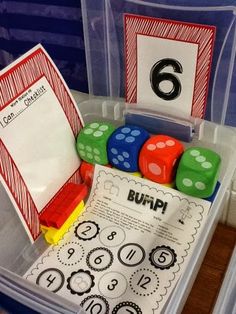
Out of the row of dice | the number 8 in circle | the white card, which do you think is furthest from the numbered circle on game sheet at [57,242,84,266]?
the number 8 in circle

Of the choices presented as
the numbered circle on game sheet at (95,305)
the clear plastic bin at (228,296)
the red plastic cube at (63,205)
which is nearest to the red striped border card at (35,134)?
the red plastic cube at (63,205)

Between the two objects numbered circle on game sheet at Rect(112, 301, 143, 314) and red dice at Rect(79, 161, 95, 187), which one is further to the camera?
red dice at Rect(79, 161, 95, 187)

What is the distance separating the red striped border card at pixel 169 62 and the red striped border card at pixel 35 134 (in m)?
0.10

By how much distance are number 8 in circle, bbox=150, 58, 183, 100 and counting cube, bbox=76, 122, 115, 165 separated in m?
0.08

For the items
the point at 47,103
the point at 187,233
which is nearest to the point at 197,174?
the point at 187,233

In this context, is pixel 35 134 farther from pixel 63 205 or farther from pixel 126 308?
pixel 126 308

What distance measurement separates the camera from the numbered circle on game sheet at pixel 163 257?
1.50 ft

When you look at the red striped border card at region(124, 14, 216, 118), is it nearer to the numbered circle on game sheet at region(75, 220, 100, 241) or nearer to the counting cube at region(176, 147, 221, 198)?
the counting cube at region(176, 147, 221, 198)

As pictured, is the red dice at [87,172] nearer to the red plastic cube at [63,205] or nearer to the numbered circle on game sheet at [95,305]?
the red plastic cube at [63,205]

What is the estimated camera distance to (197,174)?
455mm

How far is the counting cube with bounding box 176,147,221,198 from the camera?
0.45m

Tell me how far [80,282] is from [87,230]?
0.07 metres

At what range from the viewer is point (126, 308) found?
16.8 inches

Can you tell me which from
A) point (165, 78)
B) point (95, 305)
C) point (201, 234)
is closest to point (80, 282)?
point (95, 305)
